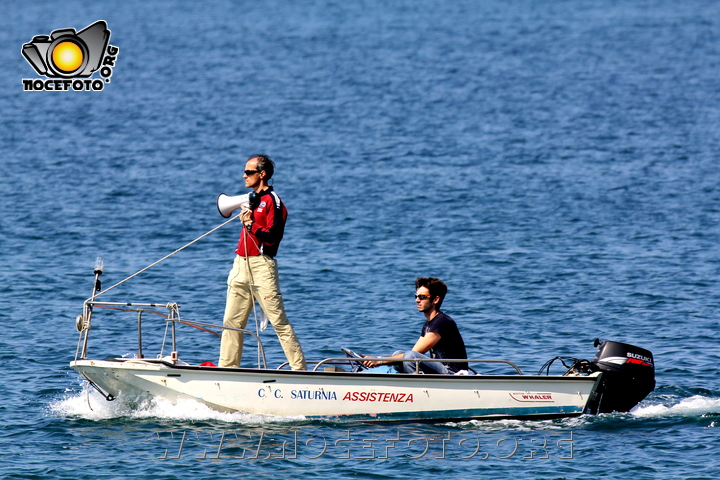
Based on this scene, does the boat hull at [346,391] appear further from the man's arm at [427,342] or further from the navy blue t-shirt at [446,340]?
the navy blue t-shirt at [446,340]

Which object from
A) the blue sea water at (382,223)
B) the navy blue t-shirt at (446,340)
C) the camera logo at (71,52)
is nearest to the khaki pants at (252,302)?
the blue sea water at (382,223)

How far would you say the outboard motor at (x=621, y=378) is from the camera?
38.9 feet

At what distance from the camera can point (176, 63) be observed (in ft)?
166

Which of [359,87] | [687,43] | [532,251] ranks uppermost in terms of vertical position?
[687,43]

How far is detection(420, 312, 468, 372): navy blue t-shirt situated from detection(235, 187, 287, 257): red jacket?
2.01 meters

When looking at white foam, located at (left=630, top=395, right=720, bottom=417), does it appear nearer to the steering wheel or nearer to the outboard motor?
the outboard motor

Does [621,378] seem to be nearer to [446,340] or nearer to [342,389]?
[446,340]

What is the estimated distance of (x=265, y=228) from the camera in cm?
1158

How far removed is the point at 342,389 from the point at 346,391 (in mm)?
52

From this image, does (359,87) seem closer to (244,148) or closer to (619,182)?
(244,148)

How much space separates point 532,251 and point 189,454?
1261 cm

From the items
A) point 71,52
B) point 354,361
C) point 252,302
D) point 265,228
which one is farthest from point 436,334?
point 71,52

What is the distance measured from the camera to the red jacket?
1153cm

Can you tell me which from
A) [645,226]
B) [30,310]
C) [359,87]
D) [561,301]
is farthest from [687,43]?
[30,310]
